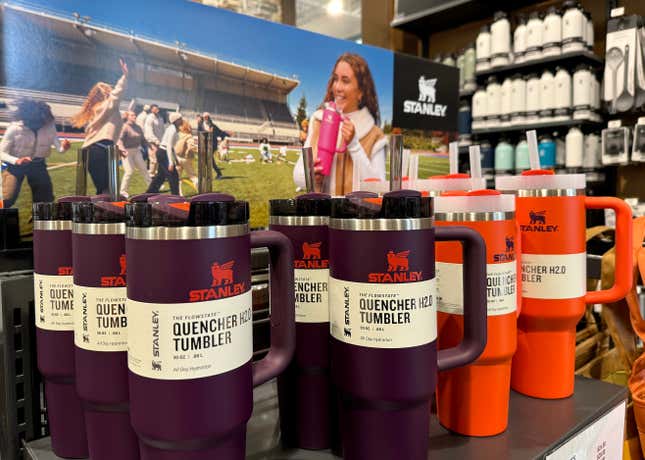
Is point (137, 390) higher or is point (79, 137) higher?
point (79, 137)

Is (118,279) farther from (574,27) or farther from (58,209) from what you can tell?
(574,27)

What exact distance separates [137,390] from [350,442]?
27 cm

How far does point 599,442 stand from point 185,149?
1.02 m

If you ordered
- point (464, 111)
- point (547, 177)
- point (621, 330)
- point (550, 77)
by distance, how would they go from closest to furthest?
point (547, 177) → point (621, 330) → point (550, 77) → point (464, 111)

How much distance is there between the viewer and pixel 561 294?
2.77 feet

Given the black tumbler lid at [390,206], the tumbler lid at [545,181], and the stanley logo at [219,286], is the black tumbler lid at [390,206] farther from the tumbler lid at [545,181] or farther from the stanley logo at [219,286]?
the tumbler lid at [545,181]

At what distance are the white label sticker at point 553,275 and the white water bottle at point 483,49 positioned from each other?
126 inches

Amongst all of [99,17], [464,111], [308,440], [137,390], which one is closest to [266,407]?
[308,440]

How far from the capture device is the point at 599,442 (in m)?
0.88

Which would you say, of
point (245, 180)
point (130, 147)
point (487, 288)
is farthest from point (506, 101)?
point (487, 288)

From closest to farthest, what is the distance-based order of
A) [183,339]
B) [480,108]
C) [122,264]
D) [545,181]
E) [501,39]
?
[183,339], [122,264], [545,181], [501,39], [480,108]

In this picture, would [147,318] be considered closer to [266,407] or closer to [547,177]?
[266,407]

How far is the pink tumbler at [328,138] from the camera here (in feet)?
4.61

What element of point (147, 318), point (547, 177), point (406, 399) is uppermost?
point (547, 177)
